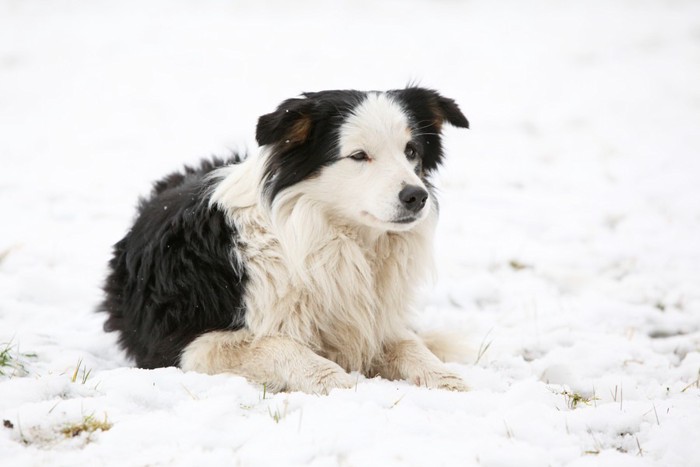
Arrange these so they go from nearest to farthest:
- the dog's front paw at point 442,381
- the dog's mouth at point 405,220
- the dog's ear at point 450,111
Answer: the dog's front paw at point 442,381 → the dog's mouth at point 405,220 → the dog's ear at point 450,111

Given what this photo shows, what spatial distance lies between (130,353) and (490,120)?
29.6 ft

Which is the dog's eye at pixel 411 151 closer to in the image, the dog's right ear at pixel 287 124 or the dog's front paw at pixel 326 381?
the dog's right ear at pixel 287 124

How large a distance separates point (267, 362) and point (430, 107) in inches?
73.4

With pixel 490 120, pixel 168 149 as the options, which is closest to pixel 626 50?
pixel 490 120

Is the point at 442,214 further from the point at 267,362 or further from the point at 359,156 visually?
the point at 267,362

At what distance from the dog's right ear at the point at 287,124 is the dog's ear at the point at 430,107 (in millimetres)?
622

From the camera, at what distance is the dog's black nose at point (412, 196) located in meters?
3.52

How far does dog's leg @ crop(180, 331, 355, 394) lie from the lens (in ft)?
11.0

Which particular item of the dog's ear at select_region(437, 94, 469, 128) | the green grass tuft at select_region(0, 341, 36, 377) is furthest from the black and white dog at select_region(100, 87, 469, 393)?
the green grass tuft at select_region(0, 341, 36, 377)

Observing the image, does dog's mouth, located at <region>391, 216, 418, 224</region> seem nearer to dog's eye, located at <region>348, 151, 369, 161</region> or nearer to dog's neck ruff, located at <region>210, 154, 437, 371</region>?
dog's neck ruff, located at <region>210, 154, 437, 371</region>

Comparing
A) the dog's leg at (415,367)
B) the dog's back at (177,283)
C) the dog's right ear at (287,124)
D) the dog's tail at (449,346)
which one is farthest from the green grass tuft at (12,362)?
the dog's tail at (449,346)

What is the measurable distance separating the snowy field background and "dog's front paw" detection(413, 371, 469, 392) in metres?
0.11

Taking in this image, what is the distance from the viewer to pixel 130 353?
3.93 meters

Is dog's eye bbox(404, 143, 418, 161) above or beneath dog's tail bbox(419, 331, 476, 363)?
above
